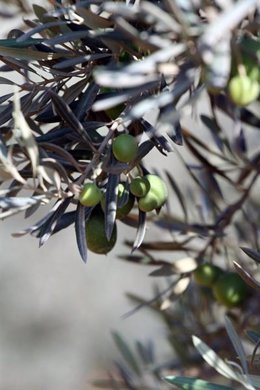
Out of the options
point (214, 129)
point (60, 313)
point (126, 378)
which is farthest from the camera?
point (60, 313)

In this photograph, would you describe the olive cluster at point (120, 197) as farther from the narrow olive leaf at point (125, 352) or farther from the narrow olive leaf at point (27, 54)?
the narrow olive leaf at point (125, 352)

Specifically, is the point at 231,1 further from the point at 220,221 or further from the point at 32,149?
the point at 220,221

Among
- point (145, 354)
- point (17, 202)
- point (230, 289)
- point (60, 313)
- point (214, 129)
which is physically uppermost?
point (17, 202)

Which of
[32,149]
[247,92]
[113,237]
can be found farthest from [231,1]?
[113,237]

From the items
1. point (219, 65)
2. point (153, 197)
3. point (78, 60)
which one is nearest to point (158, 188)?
point (153, 197)

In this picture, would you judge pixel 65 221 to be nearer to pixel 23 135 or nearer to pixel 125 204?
pixel 125 204

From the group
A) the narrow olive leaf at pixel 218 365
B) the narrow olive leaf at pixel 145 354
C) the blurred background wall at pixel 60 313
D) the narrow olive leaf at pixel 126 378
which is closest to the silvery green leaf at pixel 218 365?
the narrow olive leaf at pixel 218 365
